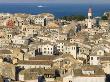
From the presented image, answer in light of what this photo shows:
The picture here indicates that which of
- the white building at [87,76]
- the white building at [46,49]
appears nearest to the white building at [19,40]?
the white building at [46,49]

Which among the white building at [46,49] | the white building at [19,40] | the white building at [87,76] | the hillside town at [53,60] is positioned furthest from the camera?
the white building at [19,40]

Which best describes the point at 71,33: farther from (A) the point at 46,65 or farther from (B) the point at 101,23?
(A) the point at 46,65

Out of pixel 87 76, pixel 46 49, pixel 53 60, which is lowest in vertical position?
pixel 46 49

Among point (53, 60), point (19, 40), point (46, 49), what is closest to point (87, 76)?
→ point (53, 60)

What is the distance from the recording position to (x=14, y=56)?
152ft

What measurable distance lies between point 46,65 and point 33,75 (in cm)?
792

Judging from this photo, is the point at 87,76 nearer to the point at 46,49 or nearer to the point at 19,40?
the point at 46,49

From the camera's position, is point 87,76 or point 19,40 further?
point 19,40

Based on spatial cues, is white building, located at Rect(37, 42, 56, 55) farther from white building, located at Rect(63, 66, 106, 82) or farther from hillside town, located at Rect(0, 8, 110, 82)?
white building, located at Rect(63, 66, 106, 82)

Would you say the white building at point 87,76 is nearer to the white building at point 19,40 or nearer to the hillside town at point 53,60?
the hillside town at point 53,60

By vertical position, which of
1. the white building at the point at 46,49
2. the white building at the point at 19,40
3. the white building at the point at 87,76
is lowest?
the white building at the point at 19,40

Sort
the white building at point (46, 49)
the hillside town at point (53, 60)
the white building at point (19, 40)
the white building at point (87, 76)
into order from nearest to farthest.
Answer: the white building at point (87, 76)
the hillside town at point (53, 60)
the white building at point (46, 49)
the white building at point (19, 40)

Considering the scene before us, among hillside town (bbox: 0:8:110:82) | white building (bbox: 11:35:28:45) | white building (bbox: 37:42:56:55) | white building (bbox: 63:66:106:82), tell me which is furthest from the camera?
white building (bbox: 11:35:28:45)

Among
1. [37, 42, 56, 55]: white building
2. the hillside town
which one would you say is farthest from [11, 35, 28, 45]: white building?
[37, 42, 56, 55]: white building
